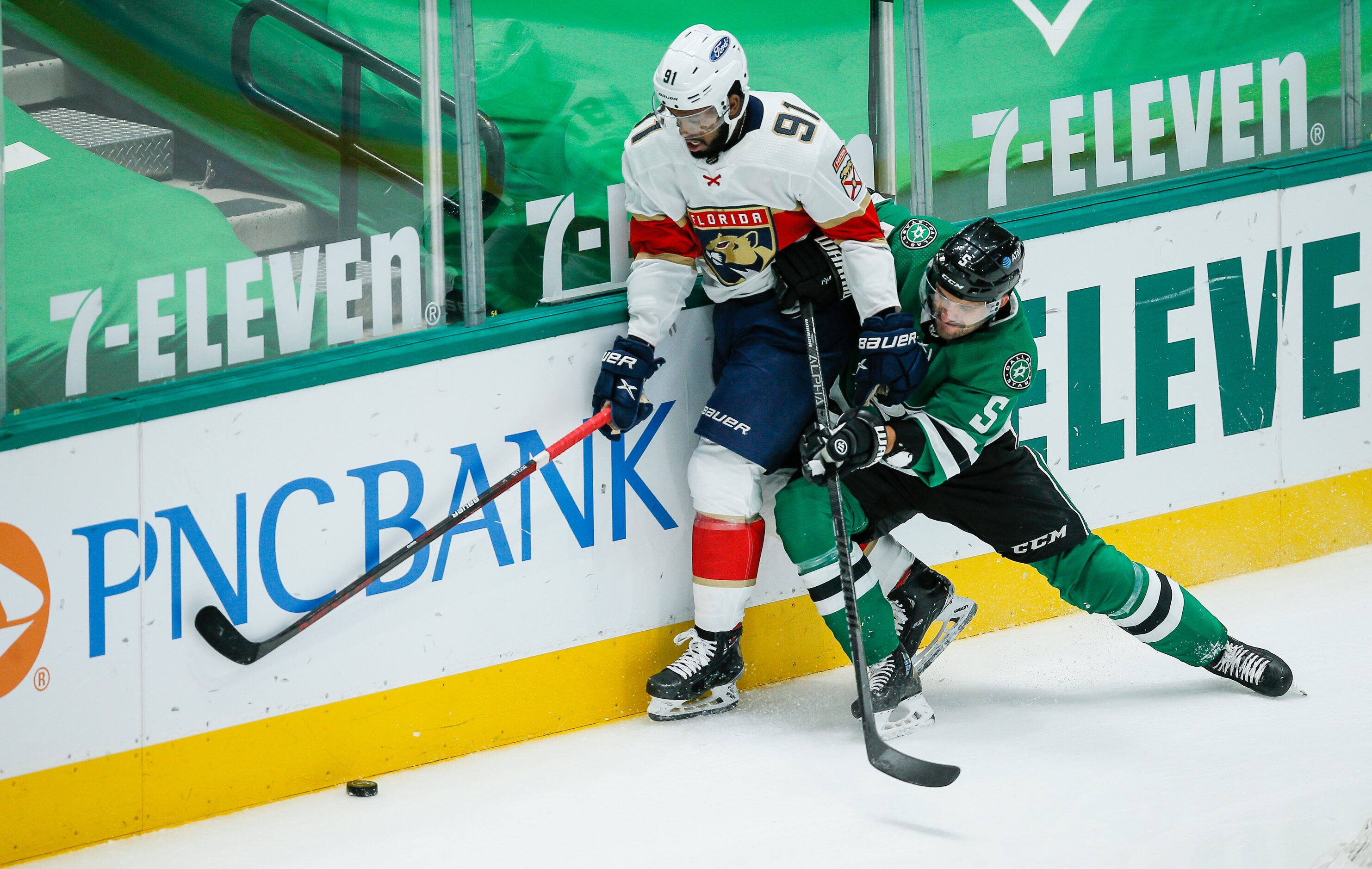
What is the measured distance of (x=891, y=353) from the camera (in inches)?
135

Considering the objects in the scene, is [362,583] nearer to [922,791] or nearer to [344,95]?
[344,95]

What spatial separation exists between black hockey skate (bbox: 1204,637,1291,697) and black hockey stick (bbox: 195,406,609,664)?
4.93 ft

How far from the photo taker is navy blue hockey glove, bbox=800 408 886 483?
3402mm

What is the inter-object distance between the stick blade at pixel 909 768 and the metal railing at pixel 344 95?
56.5 inches

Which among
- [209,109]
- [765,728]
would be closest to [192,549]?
[209,109]

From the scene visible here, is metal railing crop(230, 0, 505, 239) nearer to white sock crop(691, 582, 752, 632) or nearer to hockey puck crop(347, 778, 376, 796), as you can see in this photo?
white sock crop(691, 582, 752, 632)

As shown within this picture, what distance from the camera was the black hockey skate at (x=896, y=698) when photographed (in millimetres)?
3590

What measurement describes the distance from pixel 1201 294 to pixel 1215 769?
4.90 ft

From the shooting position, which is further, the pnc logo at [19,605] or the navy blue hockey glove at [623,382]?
the navy blue hockey glove at [623,382]

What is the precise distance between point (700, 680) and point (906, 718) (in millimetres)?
464

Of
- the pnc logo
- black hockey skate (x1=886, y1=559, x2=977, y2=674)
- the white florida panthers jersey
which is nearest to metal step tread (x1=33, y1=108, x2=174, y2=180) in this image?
the pnc logo

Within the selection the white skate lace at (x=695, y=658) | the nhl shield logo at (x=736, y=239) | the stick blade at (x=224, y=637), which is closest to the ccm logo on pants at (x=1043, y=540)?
the white skate lace at (x=695, y=658)

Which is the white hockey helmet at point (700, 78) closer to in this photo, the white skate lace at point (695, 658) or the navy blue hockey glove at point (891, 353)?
the navy blue hockey glove at point (891, 353)

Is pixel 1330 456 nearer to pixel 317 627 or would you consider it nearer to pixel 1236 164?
pixel 1236 164
